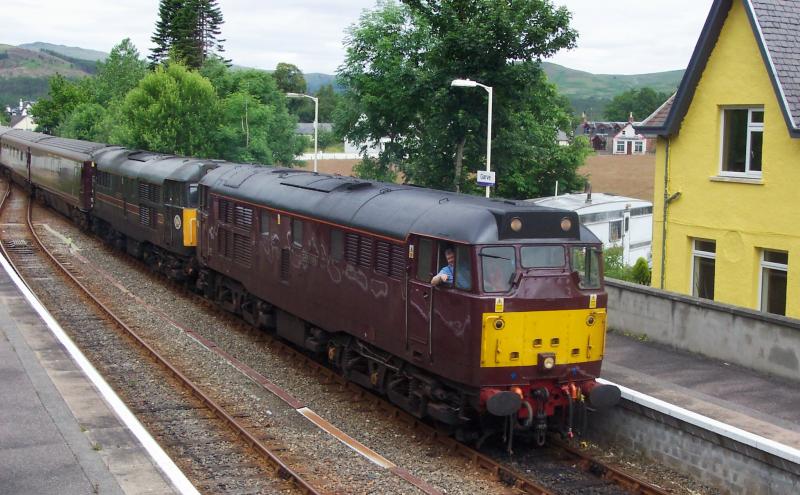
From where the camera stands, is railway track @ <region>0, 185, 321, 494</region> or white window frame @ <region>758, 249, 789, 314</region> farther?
white window frame @ <region>758, 249, 789, 314</region>

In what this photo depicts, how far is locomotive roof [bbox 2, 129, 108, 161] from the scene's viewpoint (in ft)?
114

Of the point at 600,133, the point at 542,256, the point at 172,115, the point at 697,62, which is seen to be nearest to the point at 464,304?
the point at 542,256

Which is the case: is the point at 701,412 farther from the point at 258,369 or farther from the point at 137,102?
the point at 137,102

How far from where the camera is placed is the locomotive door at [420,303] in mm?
11812

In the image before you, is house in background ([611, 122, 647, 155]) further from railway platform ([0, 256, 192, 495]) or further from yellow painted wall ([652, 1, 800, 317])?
railway platform ([0, 256, 192, 495])

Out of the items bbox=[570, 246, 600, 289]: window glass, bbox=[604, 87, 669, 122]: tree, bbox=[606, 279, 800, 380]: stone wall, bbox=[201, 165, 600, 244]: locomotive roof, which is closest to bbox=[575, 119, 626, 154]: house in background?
bbox=[604, 87, 669, 122]: tree

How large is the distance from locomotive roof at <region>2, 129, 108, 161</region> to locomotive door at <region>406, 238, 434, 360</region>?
24.4m

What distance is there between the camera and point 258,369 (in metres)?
16.6

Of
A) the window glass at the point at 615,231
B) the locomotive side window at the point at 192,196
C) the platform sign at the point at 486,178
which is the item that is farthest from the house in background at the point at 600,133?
the locomotive side window at the point at 192,196

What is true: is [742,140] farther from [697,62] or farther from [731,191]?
[697,62]

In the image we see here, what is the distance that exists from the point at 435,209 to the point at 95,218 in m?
24.6

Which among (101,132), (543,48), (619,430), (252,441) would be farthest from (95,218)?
(101,132)

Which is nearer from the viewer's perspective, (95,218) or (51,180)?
(95,218)

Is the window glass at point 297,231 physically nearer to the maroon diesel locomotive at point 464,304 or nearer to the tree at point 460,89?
the maroon diesel locomotive at point 464,304
